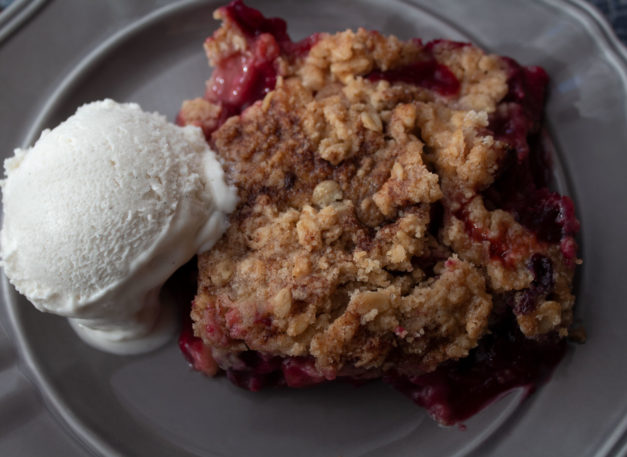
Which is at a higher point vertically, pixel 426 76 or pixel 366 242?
pixel 426 76

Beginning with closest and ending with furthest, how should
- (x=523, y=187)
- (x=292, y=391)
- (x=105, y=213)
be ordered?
(x=105, y=213), (x=523, y=187), (x=292, y=391)

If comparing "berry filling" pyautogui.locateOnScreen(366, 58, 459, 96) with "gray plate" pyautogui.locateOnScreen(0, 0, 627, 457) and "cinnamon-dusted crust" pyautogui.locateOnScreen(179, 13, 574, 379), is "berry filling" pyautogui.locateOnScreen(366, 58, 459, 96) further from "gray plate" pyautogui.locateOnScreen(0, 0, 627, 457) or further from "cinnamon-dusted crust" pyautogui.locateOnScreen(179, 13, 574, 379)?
"gray plate" pyautogui.locateOnScreen(0, 0, 627, 457)

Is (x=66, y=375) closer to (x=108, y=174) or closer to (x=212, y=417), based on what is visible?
(x=212, y=417)

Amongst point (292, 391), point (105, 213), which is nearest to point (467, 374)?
point (292, 391)

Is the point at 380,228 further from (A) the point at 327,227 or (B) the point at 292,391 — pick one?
(B) the point at 292,391

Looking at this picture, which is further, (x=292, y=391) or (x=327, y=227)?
(x=292, y=391)

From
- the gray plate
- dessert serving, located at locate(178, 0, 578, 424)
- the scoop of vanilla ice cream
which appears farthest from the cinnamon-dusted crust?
the gray plate
